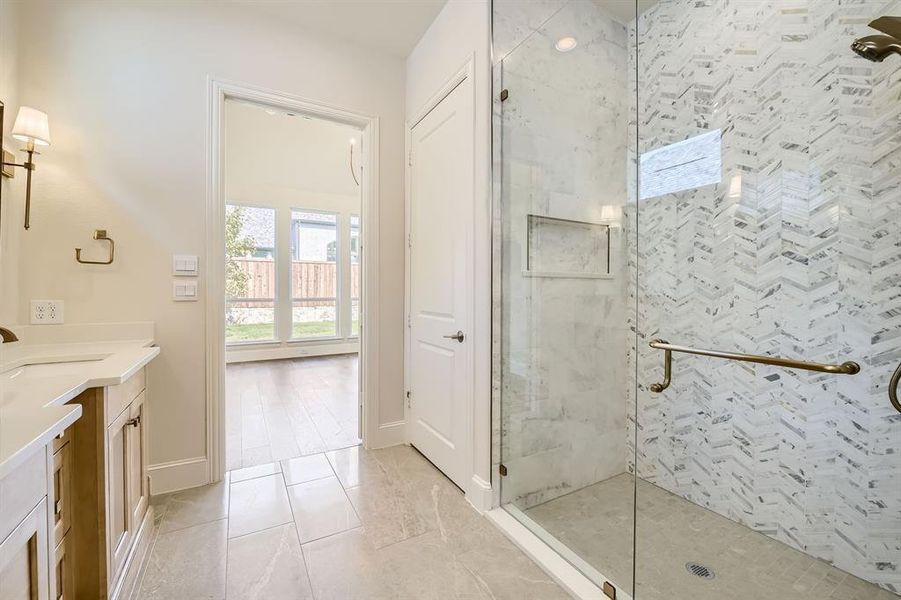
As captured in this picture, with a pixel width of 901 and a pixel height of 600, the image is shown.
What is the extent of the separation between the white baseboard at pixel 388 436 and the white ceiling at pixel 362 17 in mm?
2808

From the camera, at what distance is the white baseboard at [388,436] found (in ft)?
9.11

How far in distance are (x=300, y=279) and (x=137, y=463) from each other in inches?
198

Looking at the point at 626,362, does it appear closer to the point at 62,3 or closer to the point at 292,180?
the point at 62,3

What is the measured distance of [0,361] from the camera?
5.07 ft

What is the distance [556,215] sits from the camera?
2.11 m

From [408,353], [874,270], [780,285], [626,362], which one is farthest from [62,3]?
[874,270]

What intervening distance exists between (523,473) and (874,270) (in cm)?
180

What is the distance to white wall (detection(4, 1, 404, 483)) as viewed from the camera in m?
1.97

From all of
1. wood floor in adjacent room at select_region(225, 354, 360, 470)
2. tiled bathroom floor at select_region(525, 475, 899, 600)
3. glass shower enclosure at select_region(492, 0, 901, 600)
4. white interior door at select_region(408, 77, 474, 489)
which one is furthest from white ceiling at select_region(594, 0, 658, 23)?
wood floor in adjacent room at select_region(225, 354, 360, 470)

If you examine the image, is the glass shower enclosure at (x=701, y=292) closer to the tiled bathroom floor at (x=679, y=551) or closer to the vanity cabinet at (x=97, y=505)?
the tiled bathroom floor at (x=679, y=551)

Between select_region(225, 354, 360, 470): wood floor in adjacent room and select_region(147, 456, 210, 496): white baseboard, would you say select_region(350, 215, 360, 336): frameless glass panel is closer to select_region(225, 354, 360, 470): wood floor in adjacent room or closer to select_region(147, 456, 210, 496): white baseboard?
select_region(225, 354, 360, 470): wood floor in adjacent room

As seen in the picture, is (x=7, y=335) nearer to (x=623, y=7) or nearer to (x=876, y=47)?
(x=623, y=7)

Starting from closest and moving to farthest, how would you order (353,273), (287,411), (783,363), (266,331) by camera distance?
1. (783,363)
2. (287,411)
3. (266,331)
4. (353,273)

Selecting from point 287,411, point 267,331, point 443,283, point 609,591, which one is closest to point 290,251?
point 267,331
